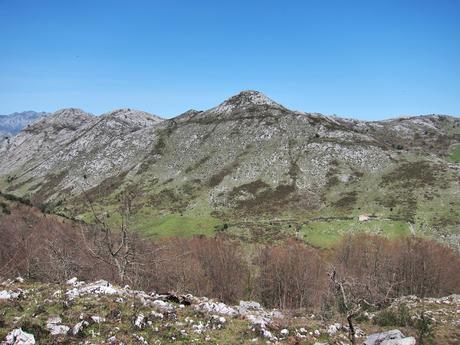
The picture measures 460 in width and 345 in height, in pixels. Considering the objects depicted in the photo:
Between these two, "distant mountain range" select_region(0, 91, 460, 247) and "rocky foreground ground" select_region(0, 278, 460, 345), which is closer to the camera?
"rocky foreground ground" select_region(0, 278, 460, 345)

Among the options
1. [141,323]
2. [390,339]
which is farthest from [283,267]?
[141,323]

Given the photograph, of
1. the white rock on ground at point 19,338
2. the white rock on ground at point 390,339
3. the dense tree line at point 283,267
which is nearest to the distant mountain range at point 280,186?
the dense tree line at point 283,267

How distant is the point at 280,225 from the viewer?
119 m

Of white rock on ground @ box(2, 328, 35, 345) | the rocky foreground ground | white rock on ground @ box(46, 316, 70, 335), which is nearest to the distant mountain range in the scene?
the rocky foreground ground

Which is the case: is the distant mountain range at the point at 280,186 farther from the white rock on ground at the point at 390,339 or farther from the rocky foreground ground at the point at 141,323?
the white rock on ground at the point at 390,339

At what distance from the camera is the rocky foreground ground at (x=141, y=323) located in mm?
14891

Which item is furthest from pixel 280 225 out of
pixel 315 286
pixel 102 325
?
pixel 102 325

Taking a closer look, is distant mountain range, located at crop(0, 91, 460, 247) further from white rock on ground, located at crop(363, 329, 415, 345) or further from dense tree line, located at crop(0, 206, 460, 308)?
white rock on ground, located at crop(363, 329, 415, 345)

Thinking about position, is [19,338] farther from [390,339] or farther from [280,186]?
[280,186]

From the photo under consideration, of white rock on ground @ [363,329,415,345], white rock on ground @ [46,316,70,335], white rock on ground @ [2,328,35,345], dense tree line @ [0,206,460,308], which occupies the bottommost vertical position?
dense tree line @ [0,206,460,308]

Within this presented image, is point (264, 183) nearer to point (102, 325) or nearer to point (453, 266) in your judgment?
point (453, 266)

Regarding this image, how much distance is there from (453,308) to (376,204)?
104570mm

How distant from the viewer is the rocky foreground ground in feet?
48.9

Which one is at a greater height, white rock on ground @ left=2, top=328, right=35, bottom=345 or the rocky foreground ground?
white rock on ground @ left=2, top=328, right=35, bottom=345
